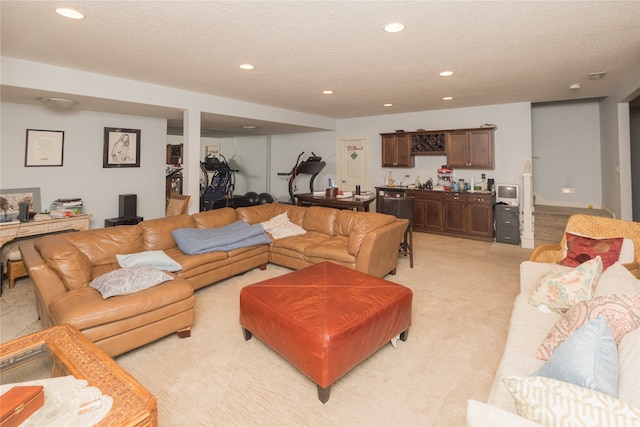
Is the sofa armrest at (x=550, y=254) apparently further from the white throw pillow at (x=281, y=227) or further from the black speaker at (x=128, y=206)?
the black speaker at (x=128, y=206)

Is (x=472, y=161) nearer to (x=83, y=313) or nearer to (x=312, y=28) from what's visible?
(x=312, y=28)

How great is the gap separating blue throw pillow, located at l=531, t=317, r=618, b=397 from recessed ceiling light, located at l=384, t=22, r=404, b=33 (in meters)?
2.37

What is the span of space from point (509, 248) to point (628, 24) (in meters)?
3.63

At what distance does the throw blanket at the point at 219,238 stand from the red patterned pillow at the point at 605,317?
3140 millimetres

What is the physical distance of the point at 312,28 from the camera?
2666 millimetres

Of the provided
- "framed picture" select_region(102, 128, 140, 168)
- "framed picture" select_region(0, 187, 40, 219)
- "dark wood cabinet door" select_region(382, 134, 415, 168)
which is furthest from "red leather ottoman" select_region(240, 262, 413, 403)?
"dark wood cabinet door" select_region(382, 134, 415, 168)

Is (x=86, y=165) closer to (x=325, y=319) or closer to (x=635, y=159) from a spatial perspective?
(x=325, y=319)

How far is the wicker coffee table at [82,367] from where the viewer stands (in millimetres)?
1335

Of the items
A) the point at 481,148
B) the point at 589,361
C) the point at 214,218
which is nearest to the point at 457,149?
the point at 481,148

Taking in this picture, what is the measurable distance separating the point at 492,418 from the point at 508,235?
18.1 ft

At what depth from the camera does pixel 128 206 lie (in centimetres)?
538

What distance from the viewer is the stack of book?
14.5ft

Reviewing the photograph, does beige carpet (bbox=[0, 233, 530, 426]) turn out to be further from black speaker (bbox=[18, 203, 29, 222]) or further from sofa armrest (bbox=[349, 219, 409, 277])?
black speaker (bbox=[18, 203, 29, 222])

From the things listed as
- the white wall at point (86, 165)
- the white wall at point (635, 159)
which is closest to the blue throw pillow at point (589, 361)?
the white wall at point (86, 165)
